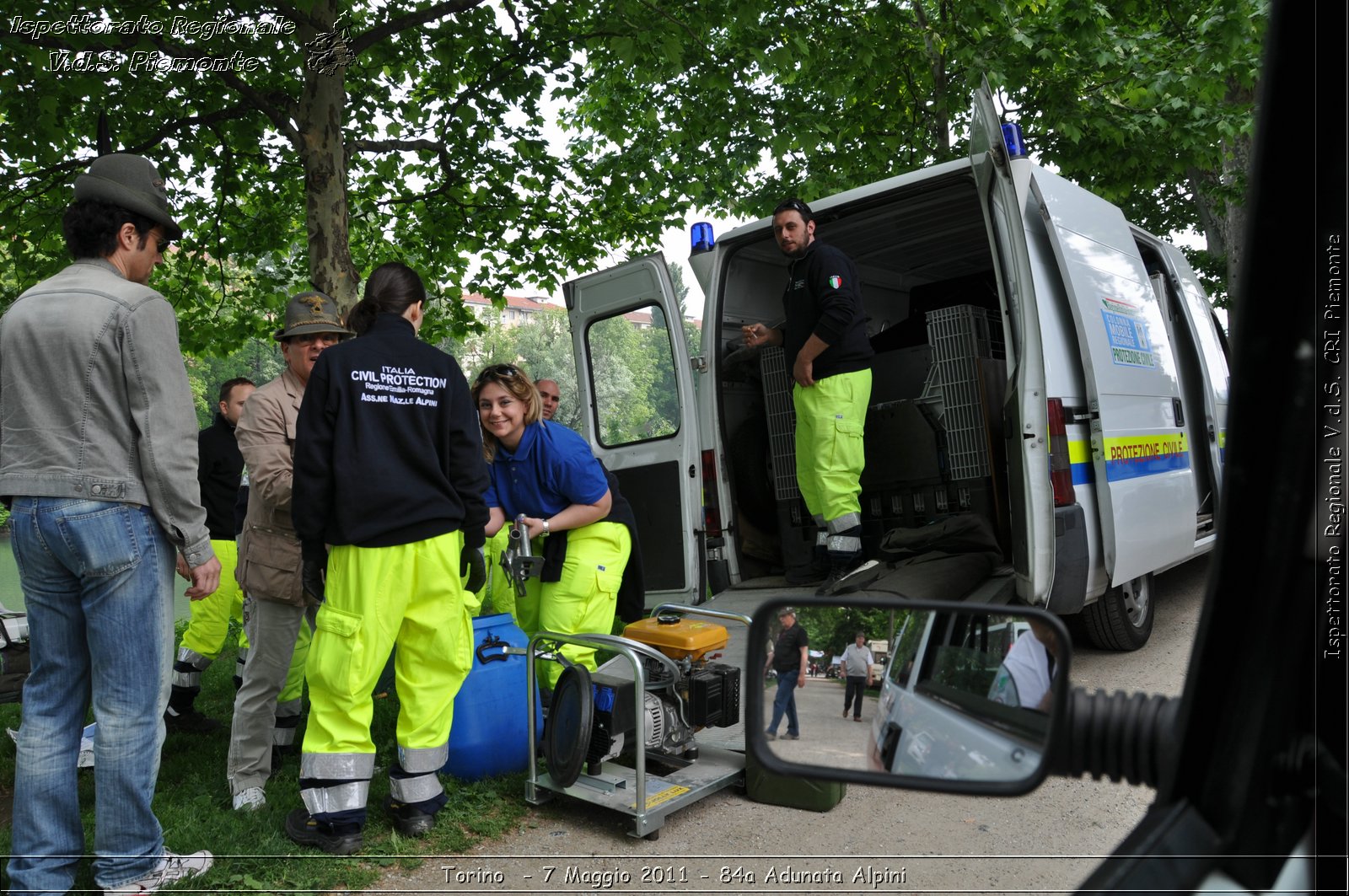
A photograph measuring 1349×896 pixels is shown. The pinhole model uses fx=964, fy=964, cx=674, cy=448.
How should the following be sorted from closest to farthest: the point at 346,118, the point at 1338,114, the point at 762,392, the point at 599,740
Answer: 1. the point at 1338,114
2. the point at 599,740
3. the point at 762,392
4. the point at 346,118

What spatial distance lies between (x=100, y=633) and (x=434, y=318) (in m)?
7.78

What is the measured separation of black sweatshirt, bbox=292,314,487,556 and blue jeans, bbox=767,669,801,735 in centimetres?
219

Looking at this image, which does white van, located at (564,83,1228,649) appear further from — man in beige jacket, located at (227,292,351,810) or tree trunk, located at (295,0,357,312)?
man in beige jacket, located at (227,292,351,810)

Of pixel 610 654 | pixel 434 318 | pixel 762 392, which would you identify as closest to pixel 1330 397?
pixel 610 654

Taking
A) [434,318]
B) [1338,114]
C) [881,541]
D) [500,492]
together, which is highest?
[434,318]

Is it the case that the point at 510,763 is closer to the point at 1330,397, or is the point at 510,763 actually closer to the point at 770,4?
the point at 1330,397

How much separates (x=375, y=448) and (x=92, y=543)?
0.88 metres

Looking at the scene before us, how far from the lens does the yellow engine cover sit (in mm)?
3807

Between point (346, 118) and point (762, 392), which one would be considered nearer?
point (762, 392)

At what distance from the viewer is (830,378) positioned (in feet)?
16.7

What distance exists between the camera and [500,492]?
436 centimetres

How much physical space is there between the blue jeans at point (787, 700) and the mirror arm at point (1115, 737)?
36 centimetres

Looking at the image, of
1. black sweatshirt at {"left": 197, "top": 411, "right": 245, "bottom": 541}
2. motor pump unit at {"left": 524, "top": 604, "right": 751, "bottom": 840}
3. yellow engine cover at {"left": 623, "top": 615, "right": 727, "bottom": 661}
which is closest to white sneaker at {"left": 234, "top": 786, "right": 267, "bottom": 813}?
motor pump unit at {"left": 524, "top": 604, "right": 751, "bottom": 840}

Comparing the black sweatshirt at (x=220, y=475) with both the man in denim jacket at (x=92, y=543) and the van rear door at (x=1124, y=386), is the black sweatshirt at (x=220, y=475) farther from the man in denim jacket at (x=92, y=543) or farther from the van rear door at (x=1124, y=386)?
the van rear door at (x=1124, y=386)
